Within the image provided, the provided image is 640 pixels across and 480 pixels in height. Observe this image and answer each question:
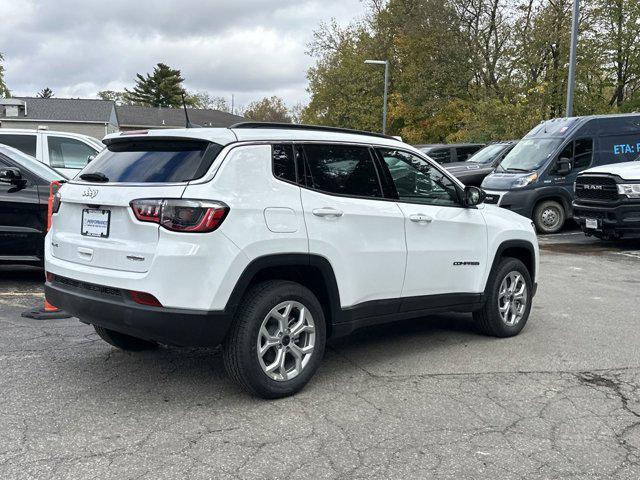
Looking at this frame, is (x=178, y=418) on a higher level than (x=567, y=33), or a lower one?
lower

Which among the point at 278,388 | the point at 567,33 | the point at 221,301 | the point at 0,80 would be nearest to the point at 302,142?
the point at 221,301

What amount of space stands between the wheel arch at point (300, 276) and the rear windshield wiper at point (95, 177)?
3.89ft

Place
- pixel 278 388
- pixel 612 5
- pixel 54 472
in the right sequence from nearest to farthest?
pixel 54 472 < pixel 278 388 < pixel 612 5

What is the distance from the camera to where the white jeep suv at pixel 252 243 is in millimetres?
3805

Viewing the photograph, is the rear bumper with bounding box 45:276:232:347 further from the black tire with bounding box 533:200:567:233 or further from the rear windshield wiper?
the black tire with bounding box 533:200:567:233

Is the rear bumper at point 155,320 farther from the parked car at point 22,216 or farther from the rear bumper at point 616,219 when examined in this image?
the rear bumper at point 616,219

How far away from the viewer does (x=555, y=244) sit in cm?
1271

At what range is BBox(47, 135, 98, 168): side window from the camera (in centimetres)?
1155

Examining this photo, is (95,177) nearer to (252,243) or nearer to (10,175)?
(252,243)

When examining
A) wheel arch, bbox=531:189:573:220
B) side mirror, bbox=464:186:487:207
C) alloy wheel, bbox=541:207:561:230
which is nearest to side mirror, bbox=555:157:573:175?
wheel arch, bbox=531:189:573:220

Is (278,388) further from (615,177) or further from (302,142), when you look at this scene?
(615,177)

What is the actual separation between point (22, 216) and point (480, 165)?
40.8ft

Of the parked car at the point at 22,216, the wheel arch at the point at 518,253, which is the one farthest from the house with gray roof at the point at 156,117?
Answer: the wheel arch at the point at 518,253

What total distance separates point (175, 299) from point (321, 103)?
148 ft
